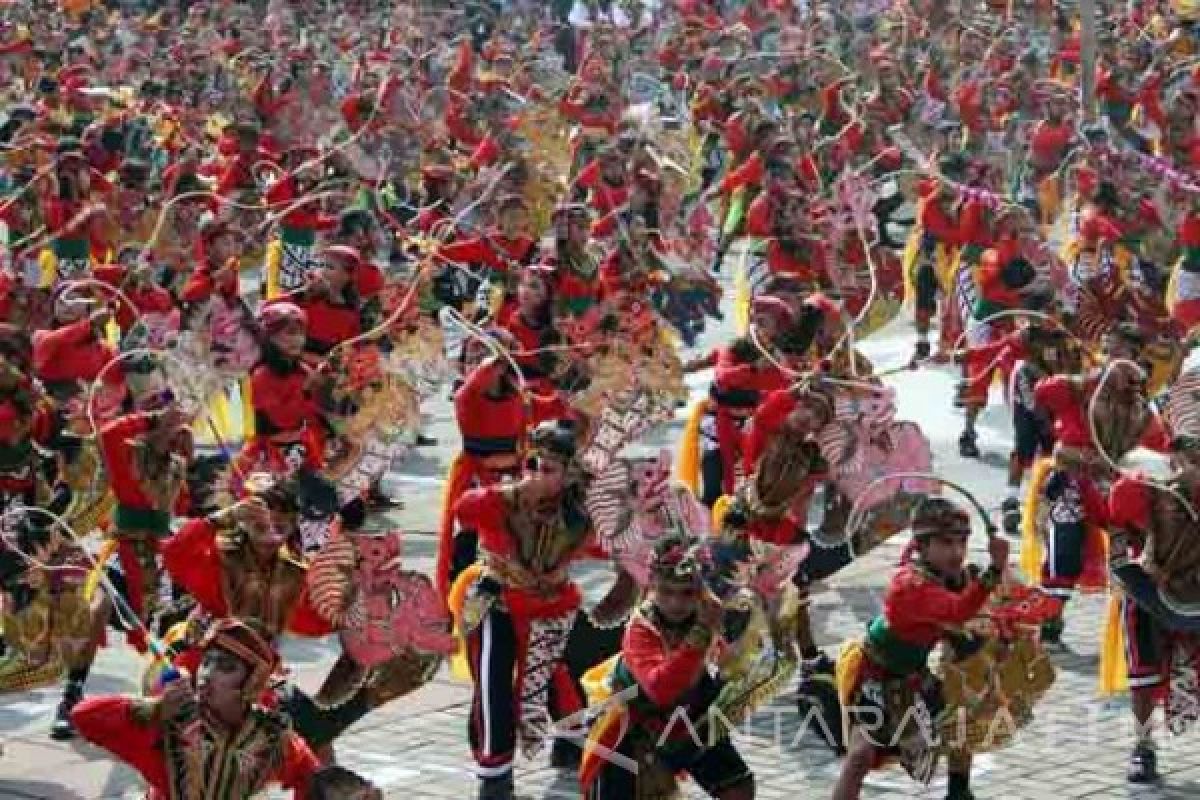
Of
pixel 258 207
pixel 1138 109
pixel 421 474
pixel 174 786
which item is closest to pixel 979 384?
pixel 421 474

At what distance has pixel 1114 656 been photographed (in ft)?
43.1

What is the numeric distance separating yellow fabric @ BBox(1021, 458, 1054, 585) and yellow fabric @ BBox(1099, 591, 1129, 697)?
1469 millimetres

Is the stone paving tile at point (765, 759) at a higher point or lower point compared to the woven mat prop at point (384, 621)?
lower

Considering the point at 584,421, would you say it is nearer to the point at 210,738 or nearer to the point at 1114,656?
the point at 1114,656

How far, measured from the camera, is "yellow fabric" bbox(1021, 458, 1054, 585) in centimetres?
1461

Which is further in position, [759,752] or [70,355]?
[70,355]

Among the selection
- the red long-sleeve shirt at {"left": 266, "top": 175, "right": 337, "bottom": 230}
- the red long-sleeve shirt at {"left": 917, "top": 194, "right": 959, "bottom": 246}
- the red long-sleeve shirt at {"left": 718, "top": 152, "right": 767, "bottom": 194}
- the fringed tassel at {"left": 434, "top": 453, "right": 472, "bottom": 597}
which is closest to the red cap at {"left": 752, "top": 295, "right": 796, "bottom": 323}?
the fringed tassel at {"left": 434, "top": 453, "right": 472, "bottom": 597}

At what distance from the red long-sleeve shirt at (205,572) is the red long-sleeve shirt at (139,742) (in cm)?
184

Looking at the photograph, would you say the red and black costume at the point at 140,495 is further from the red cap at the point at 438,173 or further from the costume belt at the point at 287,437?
the red cap at the point at 438,173

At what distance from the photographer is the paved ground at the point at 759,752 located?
1270 centimetres

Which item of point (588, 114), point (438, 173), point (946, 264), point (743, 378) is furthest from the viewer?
point (588, 114)

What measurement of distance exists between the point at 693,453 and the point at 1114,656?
3.40m

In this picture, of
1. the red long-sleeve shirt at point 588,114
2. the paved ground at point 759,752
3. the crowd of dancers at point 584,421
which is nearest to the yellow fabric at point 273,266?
the crowd of dancers at point 584,421

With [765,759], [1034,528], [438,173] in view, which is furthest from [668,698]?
[438,173]
